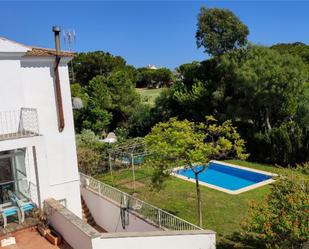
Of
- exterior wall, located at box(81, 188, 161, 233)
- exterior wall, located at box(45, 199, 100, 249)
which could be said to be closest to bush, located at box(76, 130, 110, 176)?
exterior wall, located at box(81, 188, 161, 233)

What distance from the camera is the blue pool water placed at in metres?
25.1

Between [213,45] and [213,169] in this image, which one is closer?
[213,169]

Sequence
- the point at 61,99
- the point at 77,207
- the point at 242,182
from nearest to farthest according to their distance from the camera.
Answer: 1. the point at 61,99
2. the point at 77,207
3. the point at 242,182

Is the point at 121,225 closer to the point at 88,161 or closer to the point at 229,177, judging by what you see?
the point at 88,161

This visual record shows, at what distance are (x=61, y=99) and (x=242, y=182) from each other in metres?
16.4

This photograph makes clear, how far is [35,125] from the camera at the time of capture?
13789mm

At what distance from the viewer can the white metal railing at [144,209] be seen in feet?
45.8

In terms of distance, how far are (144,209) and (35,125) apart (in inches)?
249

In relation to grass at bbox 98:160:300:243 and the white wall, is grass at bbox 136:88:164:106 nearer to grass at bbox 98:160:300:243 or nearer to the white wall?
grass at bbox 98:160:300:243

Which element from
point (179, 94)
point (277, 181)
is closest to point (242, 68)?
point (179, 94)

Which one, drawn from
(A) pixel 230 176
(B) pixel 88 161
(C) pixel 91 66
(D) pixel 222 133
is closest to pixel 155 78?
(C) pixel 91 66

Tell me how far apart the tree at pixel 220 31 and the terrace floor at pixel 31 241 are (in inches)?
1037

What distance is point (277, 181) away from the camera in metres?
12.3

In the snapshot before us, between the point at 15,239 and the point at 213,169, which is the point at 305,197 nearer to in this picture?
the point at 15,239
